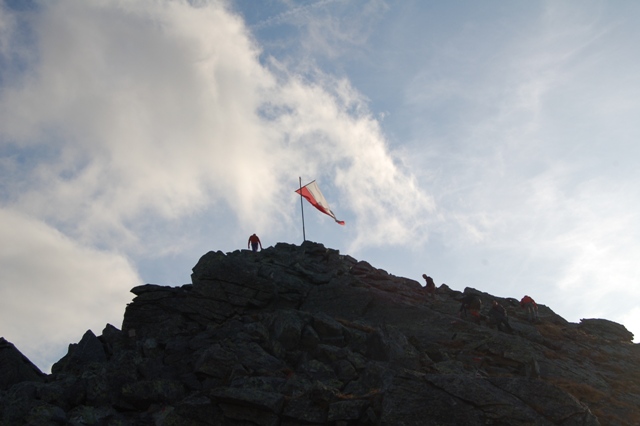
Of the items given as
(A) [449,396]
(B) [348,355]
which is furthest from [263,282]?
Answer: (A) [449,396]

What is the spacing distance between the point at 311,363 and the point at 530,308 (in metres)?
21.9

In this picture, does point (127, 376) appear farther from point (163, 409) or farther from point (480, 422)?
point (480, 422)

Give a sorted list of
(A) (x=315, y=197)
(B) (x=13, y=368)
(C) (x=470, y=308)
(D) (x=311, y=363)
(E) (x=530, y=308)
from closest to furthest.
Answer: (D) (x=311, y=363) < (B) (x=13, y=368) < (C) (x=470, y=308) < (E) (x=530, y=308) < (A) (x=315, y=197)

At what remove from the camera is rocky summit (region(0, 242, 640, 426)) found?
22109 mm

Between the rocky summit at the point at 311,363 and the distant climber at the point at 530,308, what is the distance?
51 centimetres

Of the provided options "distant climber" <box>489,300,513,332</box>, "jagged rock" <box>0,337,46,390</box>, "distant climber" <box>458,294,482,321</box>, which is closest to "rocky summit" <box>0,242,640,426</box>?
"jagged rock" <box>0,337,46,390</box>

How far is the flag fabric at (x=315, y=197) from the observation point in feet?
160

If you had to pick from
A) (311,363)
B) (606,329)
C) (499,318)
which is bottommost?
(311,363)

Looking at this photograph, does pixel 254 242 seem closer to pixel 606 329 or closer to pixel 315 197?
pixel 315 197

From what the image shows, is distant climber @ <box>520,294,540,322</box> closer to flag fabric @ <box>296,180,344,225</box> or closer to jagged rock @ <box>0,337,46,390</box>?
flag fabric @ <box>296,180,344,225</box>

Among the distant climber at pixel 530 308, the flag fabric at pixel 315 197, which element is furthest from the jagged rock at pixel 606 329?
the flag fabric at pixel 315 197

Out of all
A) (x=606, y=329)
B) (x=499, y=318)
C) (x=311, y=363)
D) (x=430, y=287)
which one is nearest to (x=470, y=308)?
(x=499, y=318)

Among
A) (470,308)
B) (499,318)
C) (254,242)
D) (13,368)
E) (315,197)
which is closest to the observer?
(13,368)

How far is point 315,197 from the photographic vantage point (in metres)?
49.4
